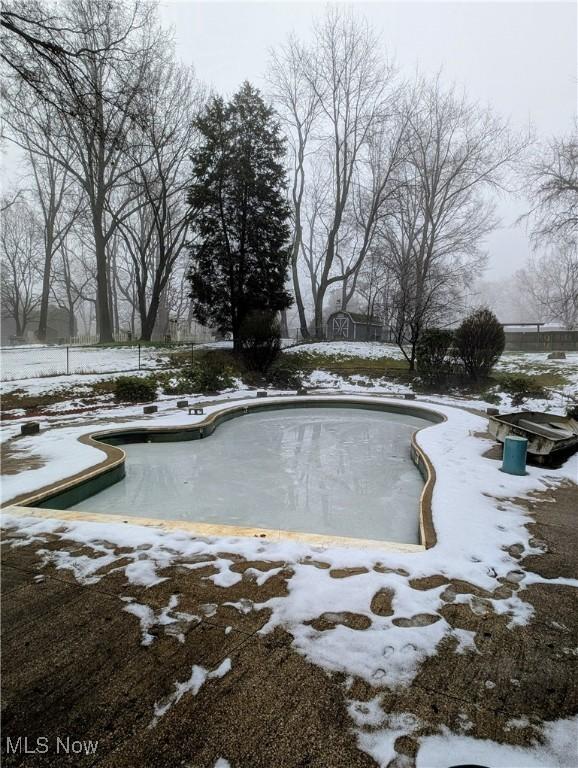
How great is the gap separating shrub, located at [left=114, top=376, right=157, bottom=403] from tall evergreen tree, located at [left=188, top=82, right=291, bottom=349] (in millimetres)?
6294

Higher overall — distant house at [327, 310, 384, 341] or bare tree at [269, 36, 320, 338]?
bare tree at [269, 36, 320, 338]

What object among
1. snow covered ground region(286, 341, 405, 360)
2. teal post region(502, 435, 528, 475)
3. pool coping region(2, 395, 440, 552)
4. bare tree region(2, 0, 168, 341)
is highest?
bare tree region(2, 0, 168, 341)

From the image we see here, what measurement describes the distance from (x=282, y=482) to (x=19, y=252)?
1315 inches

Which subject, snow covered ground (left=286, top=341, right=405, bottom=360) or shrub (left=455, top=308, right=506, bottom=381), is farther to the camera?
snow covered ground (left=286, top=341, right=405, bottom=360)

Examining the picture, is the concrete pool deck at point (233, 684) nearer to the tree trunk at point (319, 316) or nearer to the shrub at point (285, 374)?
the shrub at point (285, 374)

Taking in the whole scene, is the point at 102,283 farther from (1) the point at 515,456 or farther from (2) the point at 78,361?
(1) the point at 515,456

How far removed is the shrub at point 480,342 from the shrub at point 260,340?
6.10 metres

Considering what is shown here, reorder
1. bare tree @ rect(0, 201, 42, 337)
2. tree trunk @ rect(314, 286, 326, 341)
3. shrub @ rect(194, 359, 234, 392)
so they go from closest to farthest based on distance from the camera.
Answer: shrub @ rect(194, 359, 234, 392) < tree trunk @ rect(314, 286, 326, 341) < bare tree @ rect(0, 201, 42, 337)

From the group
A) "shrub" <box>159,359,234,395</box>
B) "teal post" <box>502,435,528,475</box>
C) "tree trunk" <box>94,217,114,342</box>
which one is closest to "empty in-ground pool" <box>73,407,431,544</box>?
"teal post" <box>502,435,528,475</box>

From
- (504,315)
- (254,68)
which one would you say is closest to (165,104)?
(254,68)

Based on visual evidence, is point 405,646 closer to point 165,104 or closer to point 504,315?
point 165,104

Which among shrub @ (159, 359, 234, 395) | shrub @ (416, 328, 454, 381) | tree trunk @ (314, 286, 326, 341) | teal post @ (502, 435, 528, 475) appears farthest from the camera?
tree trunk @ (314, 286, 326, 341)

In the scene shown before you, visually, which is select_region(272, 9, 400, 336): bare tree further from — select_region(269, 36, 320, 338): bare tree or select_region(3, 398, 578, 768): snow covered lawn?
select_region(3, 398, 578, 768): snow covered lawn

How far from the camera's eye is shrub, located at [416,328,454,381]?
1297cm
